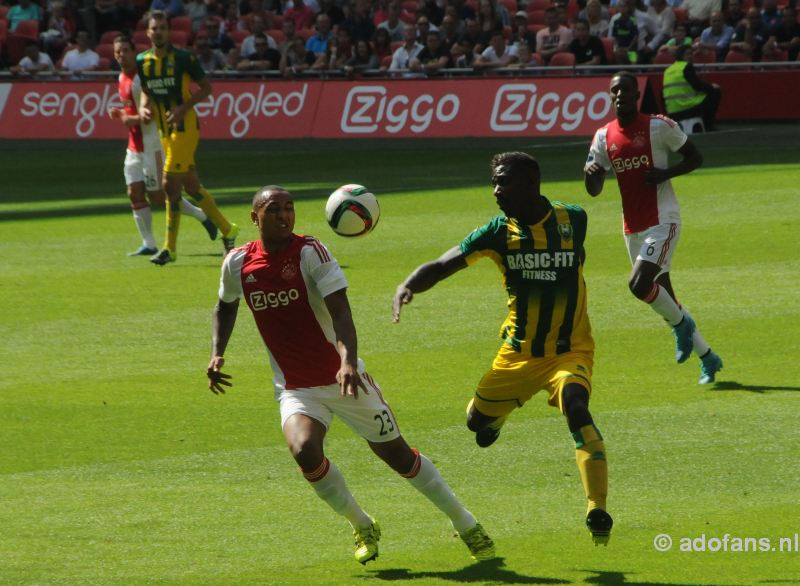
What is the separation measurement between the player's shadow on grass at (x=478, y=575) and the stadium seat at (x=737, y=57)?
2175 centimetres

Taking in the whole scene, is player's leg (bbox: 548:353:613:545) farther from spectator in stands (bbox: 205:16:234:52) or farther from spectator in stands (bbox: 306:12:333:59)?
spectator in stands (bbox: 205:16:234:52)

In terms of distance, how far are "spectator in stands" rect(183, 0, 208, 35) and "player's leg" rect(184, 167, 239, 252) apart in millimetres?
18003

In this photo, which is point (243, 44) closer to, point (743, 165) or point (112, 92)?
point (112, 92)

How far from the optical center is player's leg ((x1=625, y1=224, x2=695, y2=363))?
35.8 ft

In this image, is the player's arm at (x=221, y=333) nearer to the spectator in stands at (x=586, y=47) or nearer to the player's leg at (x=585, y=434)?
the player's leg at (x=585, y=434)

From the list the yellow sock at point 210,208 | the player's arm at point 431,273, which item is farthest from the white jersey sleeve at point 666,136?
the yellow sock at point 210,208

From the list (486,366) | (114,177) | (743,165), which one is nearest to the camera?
(486,366)

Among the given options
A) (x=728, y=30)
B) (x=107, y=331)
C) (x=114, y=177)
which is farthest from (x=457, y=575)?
(x=728, y=30)

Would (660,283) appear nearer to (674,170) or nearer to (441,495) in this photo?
(674,170)

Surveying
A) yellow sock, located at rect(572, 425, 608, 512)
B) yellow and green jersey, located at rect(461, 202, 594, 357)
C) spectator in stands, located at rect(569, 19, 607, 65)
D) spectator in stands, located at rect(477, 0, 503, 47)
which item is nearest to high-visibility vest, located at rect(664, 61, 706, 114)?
spectator in stands, located at rect(569, 19, 607, 65)

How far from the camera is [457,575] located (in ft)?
22.6

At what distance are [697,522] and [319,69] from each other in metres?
23.1

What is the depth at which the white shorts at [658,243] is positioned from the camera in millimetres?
11156

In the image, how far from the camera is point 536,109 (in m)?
27.3
